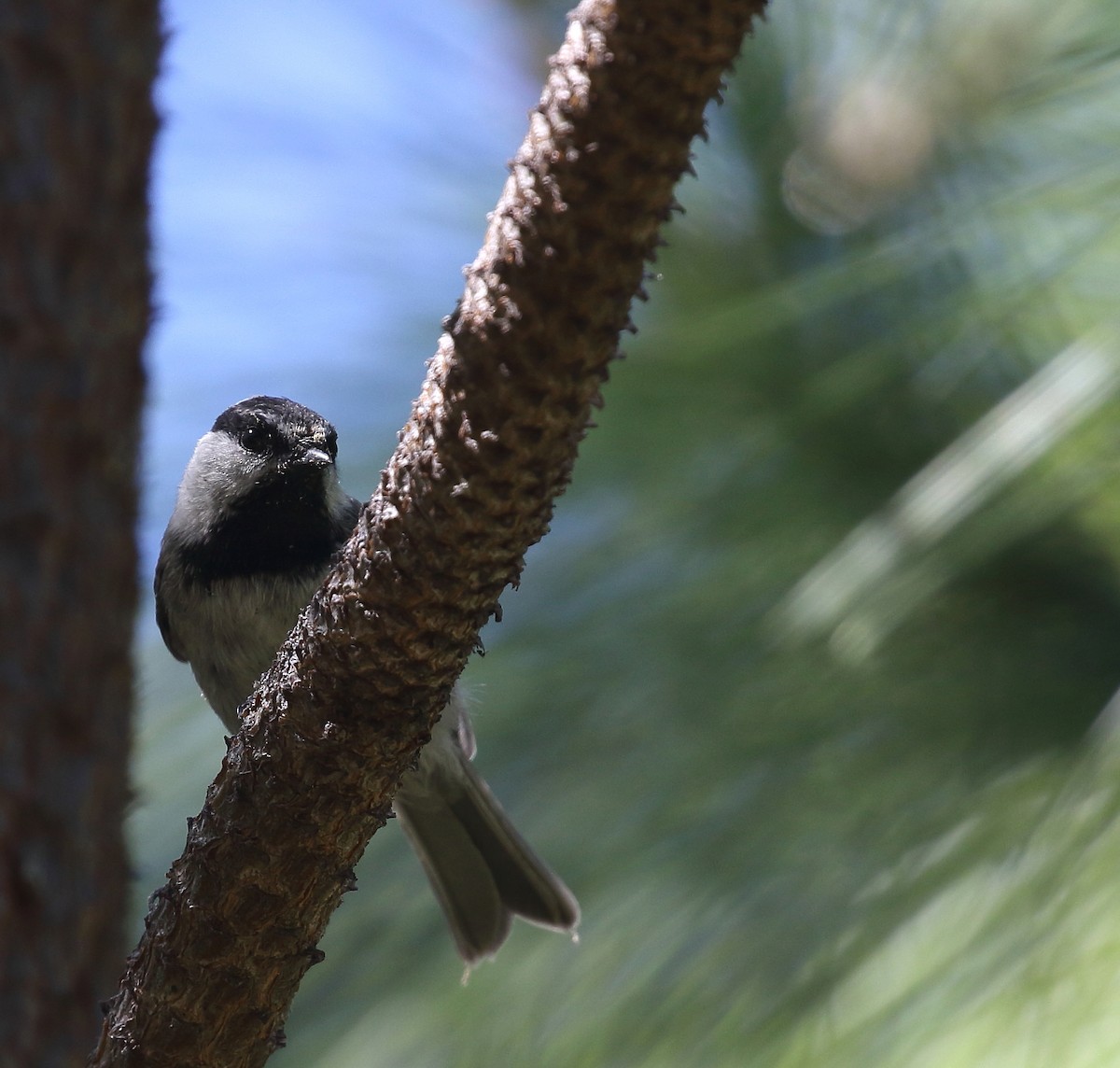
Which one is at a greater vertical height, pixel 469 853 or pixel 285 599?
pixel 285 599

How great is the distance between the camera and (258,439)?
2088mm

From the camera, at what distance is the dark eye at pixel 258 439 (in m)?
2.06

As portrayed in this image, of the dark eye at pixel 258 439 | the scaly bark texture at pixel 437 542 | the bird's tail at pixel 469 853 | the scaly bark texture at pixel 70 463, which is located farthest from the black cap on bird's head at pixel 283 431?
the scaly bark texture at pixel 437 542

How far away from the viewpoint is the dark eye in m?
2.06

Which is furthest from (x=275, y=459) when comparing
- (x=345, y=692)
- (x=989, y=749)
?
(x=989, y=749)

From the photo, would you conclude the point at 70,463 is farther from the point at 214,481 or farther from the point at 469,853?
the point at 469,853

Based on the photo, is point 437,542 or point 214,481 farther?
point 214,481

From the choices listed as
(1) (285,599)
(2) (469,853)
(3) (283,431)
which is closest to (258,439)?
(3) (283,431)


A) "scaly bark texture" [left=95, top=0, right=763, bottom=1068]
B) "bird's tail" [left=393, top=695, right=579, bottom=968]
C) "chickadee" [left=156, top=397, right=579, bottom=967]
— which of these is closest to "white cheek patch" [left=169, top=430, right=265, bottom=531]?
"chickadee" [left=156, top=397, right=579, bottom=967]

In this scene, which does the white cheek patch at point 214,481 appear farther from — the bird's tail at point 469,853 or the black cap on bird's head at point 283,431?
the bird's tail at point 469,853

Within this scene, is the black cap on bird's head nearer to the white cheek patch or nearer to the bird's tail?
the white cheek patch

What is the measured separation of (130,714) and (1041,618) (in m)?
1.23

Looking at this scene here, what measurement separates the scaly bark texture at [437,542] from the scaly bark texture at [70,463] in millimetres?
521

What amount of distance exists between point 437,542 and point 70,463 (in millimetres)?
1042
